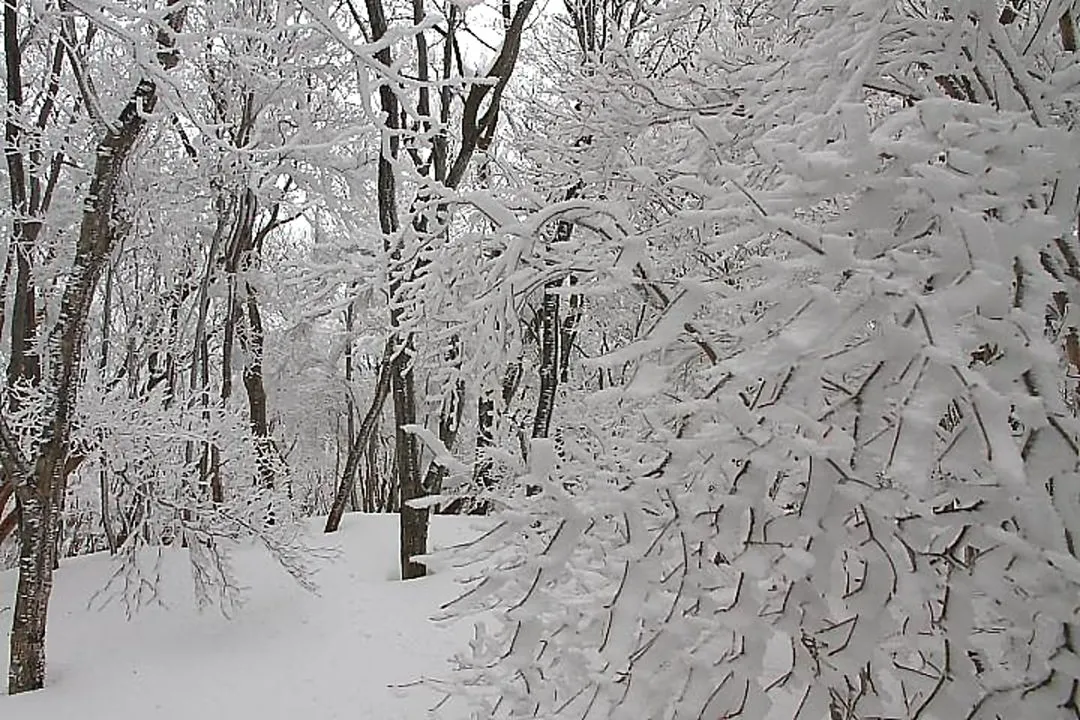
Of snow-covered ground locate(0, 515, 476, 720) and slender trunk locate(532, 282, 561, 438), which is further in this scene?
slender trunk locate(532, 282, 561, 438)

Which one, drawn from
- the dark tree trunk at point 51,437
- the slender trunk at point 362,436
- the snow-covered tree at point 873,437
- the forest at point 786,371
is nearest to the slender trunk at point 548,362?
the slender trunk at point 362,436

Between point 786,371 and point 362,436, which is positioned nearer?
point 786,371

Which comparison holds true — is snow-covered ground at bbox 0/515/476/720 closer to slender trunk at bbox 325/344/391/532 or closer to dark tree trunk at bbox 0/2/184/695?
dark tree trunk at bbox 0/2/184/695

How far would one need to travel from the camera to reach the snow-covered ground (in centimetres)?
544

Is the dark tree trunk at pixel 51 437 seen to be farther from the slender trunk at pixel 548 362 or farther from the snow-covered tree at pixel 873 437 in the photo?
the snow-covered tree at pixel 873 437

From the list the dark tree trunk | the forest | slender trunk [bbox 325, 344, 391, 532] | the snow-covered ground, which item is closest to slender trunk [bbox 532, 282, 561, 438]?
slender trunk [bbox 325, 344, 391, 532]

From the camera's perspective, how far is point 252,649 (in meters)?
6.42

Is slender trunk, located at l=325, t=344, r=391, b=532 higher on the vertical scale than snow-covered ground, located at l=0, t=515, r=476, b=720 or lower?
higher

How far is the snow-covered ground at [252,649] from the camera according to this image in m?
5.44

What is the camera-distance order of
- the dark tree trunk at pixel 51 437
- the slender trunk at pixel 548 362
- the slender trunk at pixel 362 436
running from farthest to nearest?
1. the slender trunk at pixel 362 436
2. the slender trunk at pixel 548 362
3. the dark tree trunk at pixel 51 437

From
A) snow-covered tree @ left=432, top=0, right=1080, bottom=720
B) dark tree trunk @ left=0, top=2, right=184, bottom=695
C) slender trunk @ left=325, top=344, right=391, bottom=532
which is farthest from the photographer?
slender trunk @ left=325, top=344, right=391, bottom=532

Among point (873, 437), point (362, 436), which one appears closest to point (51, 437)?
point (362, 436)

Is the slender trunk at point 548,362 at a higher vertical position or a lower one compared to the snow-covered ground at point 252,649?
higher

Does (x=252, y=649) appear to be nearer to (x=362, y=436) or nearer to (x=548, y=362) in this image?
(x=548, y=362)
